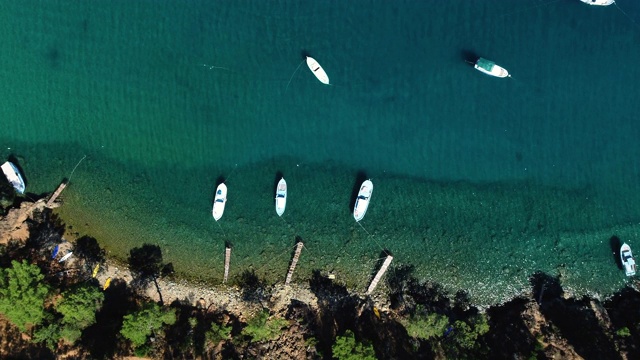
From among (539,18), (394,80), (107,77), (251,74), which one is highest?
(539,18)

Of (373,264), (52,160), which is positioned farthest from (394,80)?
(52,160)

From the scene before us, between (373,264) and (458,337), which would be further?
(373,264)

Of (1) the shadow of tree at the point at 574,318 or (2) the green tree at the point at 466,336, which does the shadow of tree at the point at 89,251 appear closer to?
(2) the green tree at the point at 466,336

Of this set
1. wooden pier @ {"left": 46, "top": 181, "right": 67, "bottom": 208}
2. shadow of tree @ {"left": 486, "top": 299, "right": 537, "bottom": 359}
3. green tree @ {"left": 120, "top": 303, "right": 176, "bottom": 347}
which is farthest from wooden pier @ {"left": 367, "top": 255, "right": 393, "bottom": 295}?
wooden pier @ {"left": 46, "top": 181, "right": 67, "bottom": 208}

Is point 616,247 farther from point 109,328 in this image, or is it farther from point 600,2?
point 109,328

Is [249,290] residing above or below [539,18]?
below

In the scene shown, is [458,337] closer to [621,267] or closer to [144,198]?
[621,267]

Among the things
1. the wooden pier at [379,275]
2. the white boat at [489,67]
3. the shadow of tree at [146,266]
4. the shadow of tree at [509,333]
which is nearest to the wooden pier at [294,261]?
the wooden pier at [379,275]

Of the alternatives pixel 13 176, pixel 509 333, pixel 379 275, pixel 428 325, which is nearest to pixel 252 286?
pixel 379 275
